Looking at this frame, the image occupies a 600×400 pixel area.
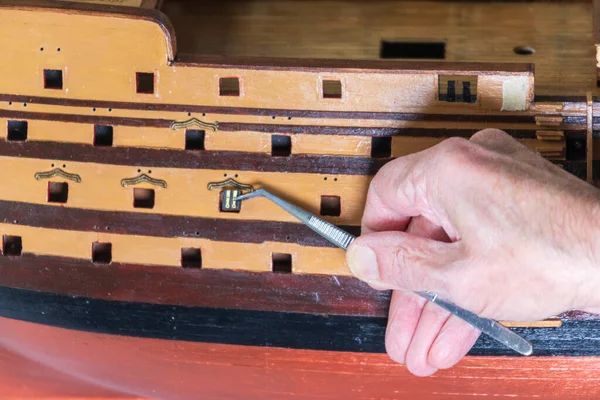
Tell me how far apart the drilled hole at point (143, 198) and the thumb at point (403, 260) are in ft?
1.37

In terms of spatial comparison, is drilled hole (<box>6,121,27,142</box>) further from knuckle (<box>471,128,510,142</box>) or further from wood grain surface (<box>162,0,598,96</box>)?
knuckle (<box>471,128,510,142</box>)

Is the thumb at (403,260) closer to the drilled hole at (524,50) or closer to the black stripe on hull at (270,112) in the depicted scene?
the black stripe on hull at (270,112)

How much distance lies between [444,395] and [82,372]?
749mm

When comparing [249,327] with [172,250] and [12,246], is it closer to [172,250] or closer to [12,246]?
[172,250]

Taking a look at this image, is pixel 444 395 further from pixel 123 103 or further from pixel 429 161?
pixel 123 103

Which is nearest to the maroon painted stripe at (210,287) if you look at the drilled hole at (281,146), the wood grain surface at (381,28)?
the drilled hole at (281,146)

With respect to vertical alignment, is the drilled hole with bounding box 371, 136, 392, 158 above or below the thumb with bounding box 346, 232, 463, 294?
above

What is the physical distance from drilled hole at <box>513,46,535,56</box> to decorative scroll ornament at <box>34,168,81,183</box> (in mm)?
984

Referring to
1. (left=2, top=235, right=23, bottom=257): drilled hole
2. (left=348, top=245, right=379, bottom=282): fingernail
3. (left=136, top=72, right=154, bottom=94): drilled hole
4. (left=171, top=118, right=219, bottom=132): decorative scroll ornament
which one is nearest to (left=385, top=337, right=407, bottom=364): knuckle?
(left=348, top=245, right=379, bottom=282): fingernail

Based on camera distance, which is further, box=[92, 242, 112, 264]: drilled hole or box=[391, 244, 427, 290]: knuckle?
box=[92, 242, 112, 264]: drilled hole

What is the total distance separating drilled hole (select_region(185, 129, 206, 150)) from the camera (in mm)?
1664

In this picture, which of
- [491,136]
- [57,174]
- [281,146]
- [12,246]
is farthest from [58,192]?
[491,136]

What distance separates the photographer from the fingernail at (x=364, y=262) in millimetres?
1436

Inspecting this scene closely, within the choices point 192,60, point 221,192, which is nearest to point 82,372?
point 221,192
